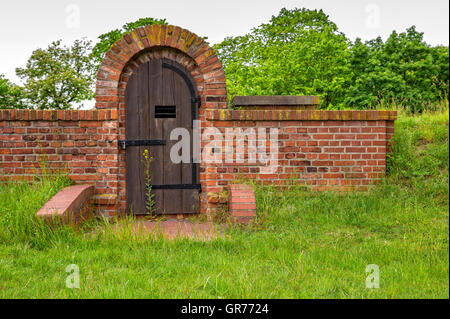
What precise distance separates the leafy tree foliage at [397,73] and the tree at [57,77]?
14.0m

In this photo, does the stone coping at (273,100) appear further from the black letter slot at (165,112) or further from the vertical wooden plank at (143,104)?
the vertical wooden plank at (143,104)

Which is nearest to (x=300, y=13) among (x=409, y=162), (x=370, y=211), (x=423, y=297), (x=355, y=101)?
(x=355, y=101)

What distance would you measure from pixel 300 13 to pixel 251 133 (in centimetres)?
1586

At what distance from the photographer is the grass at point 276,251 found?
295 centimetres

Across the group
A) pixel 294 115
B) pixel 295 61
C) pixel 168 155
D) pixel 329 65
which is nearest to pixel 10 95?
pixel 295 61

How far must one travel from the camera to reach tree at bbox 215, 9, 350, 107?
15.9 metres

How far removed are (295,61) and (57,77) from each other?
12661mm

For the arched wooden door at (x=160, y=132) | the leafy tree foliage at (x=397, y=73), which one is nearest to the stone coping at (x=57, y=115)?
the arched wooden door at (x=160, y=132)

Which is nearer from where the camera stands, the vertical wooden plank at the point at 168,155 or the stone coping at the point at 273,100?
the vertical wooden plank at the point at 168,155

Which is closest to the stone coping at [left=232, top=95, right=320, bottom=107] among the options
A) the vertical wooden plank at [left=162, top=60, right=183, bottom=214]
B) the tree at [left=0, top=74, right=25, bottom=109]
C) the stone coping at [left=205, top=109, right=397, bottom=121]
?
the stone coping at [left=205, top=109, right=397, bottom=121]

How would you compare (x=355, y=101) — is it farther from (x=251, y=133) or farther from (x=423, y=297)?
(x=423, y=297)

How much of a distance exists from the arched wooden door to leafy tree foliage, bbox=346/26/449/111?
1228 centimetres

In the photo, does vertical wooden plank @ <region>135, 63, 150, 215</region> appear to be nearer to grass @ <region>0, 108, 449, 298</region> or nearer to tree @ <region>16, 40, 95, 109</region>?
grass @ <region>0, 108, 449, 298</region>

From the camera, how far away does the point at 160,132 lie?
225 inches
